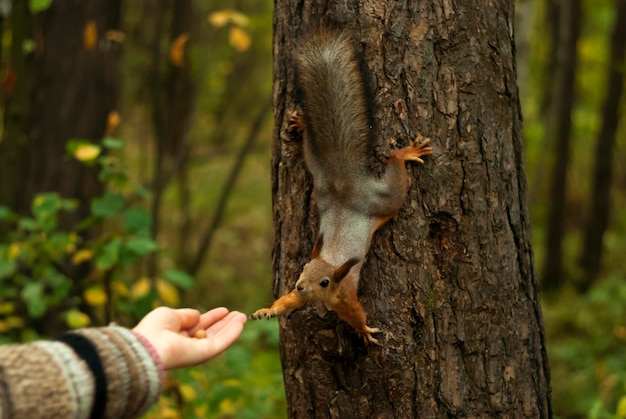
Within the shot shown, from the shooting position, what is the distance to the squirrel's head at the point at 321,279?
1735mm

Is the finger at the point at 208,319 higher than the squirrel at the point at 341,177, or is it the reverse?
the squirrel at the point at 341,177

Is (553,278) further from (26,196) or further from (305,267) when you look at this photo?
(305,267)

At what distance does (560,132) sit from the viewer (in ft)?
26.9

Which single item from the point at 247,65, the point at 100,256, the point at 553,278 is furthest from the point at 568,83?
the point at 100,256

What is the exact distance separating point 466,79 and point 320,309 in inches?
29.4

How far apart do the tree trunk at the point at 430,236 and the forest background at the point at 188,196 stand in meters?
1.02

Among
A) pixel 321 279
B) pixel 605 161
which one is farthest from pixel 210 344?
pixel 605 161

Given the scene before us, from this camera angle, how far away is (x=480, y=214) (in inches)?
74.5

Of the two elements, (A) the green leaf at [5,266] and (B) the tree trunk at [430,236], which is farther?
(A) the green leaf at [5,266]

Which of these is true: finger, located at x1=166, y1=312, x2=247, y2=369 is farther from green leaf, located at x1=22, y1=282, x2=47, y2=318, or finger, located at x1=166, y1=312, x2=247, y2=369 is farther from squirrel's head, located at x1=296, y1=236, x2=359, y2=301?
green leaf, located at x1=22, y1=282, x2=47, y2=318

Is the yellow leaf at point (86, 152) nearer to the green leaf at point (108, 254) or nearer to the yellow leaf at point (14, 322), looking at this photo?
the green leaf at point (108, 254)

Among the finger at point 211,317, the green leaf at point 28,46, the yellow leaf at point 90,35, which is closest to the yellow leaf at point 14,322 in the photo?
the green leaf at point 28,46

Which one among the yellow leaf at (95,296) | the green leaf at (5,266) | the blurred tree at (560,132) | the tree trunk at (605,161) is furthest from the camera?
the blurred tree at (560,132)

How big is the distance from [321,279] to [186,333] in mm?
392
